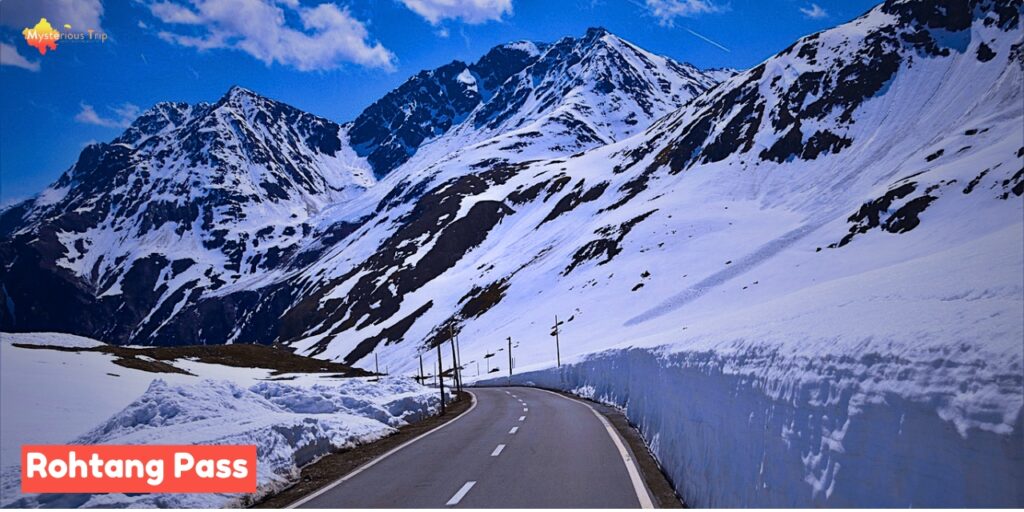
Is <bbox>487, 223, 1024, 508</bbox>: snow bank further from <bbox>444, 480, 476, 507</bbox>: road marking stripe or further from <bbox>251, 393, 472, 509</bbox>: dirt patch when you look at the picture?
<bbox>251, 393, 472, 509</bbox>: dirt patch

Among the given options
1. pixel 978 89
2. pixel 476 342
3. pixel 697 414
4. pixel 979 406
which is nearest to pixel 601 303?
pixel 476 342

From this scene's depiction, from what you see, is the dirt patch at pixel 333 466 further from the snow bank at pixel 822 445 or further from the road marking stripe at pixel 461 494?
the snow bank at pixel 822 445

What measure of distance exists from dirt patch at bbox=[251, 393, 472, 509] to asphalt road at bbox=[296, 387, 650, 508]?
0.36m

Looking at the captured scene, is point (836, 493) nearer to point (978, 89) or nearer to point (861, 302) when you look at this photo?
point (861, 302)

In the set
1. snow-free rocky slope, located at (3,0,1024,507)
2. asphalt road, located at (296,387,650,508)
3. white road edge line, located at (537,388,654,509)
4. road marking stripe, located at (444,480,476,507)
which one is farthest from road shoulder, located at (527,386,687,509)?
road marking stripe, located at (444,480,476,507)

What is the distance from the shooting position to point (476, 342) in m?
102

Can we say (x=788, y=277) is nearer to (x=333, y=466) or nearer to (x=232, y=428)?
(x=333, y=466)

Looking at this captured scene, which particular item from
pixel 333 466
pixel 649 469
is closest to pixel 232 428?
pixel 333 466

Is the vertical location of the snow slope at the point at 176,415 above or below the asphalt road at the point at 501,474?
above

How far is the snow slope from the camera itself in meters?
11.4

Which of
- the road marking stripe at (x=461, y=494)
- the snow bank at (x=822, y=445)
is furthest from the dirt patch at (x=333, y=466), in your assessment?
the snow bank at (x=822, y=445)

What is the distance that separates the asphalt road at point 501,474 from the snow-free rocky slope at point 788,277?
48.5 inches

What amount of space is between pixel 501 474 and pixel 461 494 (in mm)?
1857

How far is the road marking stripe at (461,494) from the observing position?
9.39m
